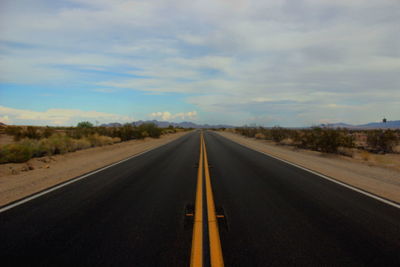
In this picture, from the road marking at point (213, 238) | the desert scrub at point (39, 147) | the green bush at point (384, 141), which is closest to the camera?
the road marking at point (213, 238)

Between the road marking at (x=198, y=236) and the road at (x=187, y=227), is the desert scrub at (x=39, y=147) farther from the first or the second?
the road marking at (x=198, y=236)

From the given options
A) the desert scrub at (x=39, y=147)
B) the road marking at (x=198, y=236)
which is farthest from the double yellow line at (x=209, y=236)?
the desert scrub at (x=39, y=147)

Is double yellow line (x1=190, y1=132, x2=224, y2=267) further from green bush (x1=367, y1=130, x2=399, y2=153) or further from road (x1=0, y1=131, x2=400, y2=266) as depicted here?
green bush (x1=367, y1=130, x2=399, y2=153)

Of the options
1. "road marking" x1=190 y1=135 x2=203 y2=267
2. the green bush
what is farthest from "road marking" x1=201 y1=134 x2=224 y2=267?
the green bush

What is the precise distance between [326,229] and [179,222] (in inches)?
103

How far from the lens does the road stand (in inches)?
129

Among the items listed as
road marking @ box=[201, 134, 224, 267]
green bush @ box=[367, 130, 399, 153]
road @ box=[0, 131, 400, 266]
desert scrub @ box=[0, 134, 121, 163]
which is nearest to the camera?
road marking @ box=[201, 134, 224, 267]

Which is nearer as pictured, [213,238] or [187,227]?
[213,238]

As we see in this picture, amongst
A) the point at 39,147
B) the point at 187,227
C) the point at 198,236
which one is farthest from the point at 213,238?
the point at 39,147

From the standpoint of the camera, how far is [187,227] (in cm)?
425

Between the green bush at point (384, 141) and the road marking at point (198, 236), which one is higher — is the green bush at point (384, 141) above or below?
above

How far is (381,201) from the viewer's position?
6020mm

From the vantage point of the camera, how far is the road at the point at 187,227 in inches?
129

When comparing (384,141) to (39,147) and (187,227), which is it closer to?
(187,227)
